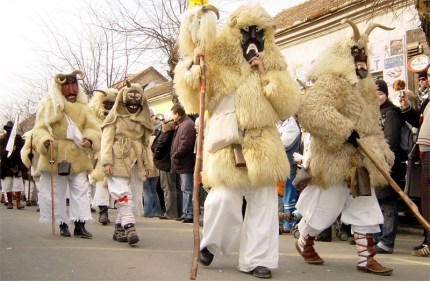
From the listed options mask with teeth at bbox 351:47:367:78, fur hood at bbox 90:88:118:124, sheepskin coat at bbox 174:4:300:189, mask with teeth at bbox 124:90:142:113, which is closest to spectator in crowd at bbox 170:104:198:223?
fur hood at bbox 90:88:118:124

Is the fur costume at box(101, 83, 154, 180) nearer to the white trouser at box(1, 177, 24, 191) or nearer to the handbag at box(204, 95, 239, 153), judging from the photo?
the handbag at box(204, 95, 239, 153)

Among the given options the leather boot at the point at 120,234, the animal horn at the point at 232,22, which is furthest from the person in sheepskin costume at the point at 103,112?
the animal horn at the point at 232,22

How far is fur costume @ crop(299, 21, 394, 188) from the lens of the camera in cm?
530

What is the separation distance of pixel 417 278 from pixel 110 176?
4030 millimetres

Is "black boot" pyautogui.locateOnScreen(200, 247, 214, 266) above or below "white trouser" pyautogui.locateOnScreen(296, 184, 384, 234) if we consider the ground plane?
below

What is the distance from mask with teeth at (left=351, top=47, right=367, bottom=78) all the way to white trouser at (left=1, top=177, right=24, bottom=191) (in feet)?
39.7

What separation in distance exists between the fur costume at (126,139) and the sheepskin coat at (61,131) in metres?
0.75

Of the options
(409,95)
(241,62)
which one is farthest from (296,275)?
(409,95)

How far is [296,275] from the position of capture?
16.9 ft

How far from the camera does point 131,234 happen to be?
22.2 ft

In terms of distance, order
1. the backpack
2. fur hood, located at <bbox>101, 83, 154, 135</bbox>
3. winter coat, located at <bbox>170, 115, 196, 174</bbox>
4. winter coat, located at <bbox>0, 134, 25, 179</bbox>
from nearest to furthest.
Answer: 1. the backpack
2. fur hood, located at <bbox>101, 83, 154, 135</bbox>
3. winter coat, located at <bbox>170, 115, 196, 174</bbox>
4. winter coat, located at <bbox>0, 134, 25, 179</bbox>

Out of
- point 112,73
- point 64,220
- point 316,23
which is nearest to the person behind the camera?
point 64,220

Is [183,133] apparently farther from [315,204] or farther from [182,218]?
[315,204]

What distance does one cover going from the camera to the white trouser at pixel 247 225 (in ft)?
16.2
